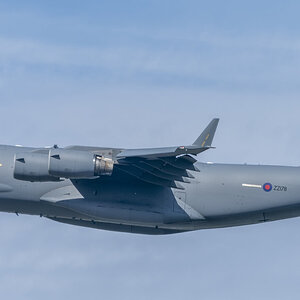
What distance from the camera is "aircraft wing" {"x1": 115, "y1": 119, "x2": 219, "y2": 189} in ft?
90.1

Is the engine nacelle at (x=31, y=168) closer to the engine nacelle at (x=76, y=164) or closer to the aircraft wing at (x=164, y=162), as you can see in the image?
the engine nacelle at (x=76, y=164)

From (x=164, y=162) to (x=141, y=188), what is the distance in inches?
48.6

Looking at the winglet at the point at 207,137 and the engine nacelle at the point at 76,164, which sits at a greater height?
the winglet at the point at 207,137

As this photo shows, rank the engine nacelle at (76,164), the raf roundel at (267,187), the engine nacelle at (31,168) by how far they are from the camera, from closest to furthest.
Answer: the engine nacelle at (76,164), the engine nacelle at (31,168), the raf roundel at (267,187)

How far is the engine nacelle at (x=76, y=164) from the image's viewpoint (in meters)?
28.1

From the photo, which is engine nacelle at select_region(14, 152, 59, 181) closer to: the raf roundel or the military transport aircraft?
the military transport aircraft

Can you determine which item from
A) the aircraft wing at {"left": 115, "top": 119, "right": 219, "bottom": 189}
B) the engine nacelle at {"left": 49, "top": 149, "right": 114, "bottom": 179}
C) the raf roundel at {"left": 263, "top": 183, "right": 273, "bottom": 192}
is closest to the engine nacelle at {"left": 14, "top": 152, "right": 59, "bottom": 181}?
the engine nacelle at {"left": 49, "top": 149, "right": 114, "bottom": 179}

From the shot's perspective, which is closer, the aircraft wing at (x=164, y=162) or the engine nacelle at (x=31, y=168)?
the aircraft wing at (x=164, y=162)

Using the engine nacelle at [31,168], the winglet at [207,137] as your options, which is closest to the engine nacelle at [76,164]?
the engine nacelle at [31,168]

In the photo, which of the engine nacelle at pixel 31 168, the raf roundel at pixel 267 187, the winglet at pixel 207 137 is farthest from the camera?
the raf roundel at pixel 267 187

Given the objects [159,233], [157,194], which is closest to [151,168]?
[157,194]

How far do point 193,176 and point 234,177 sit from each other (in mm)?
1261

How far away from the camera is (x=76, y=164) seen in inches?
1110

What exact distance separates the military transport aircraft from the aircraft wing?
0.03m
